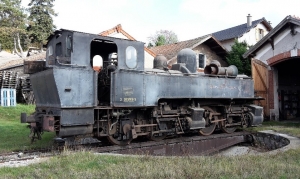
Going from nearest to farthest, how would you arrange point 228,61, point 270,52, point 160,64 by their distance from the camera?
point 160,64
point 270,52
point 228,61

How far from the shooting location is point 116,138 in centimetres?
974

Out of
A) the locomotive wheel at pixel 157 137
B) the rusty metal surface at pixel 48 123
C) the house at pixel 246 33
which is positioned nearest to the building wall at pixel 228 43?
the house at pixel 246 33

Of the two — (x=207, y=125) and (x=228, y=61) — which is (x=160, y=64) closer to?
(x=207, y=125)

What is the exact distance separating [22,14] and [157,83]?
3878 centimetres

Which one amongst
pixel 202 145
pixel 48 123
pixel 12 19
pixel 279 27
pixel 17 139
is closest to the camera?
pixel 48 123

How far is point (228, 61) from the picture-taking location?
2592 cm

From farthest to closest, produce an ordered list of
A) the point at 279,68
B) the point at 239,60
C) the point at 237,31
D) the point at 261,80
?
the point at 237,31 → the point at 239,60 → the point at 279,68 → the point at 261,80

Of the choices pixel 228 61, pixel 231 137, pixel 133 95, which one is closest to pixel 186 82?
pixel 133 95

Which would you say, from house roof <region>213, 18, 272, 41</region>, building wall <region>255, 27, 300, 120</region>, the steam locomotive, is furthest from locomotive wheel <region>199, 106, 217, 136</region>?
house roof <region>213, 18, 272, 41</region>

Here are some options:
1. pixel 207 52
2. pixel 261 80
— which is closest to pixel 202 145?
pixel 261 80

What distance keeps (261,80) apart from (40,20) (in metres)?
35.2

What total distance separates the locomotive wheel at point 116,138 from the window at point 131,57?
185 cm

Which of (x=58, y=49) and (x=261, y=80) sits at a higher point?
(x=58, y=49)

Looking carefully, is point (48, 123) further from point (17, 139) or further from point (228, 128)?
point (228, 128)
